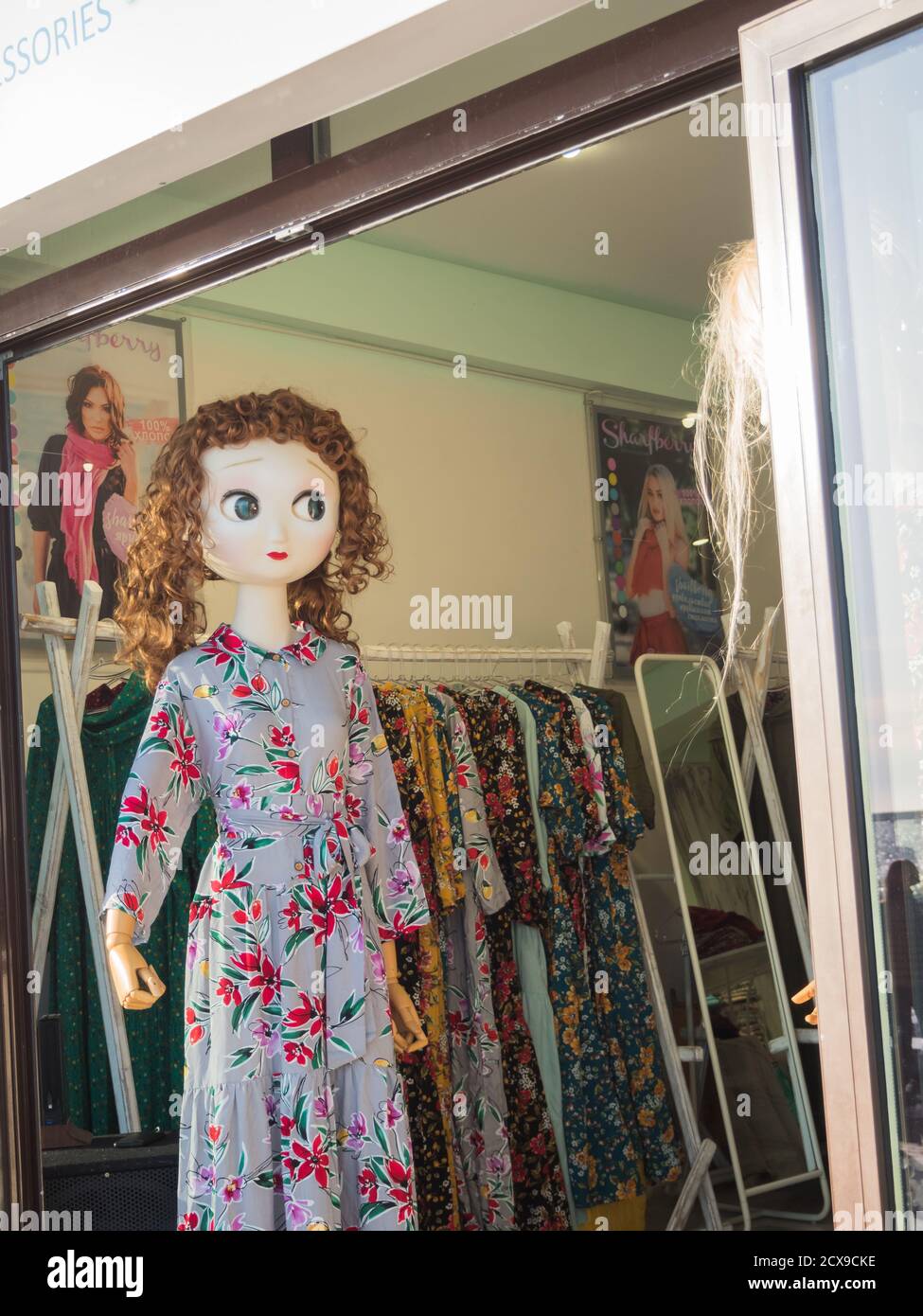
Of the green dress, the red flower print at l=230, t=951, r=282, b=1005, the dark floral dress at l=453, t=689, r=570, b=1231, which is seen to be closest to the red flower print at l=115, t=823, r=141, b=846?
the red flower print at l=230, t=951, r=282, b=1005

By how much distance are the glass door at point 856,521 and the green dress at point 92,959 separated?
222cm

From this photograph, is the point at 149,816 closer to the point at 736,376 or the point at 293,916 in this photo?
the point at 293,916

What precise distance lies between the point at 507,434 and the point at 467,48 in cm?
257

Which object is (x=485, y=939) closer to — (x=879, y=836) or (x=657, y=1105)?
(x=657, y=1105)

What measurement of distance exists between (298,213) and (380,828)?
1201 mm

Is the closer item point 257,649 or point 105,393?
point 257,649

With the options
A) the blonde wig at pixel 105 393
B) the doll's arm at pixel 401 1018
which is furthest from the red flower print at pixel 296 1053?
the blonde wig at pixel 105 393

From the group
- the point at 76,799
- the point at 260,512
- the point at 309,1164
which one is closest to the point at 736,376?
the point at 260,512

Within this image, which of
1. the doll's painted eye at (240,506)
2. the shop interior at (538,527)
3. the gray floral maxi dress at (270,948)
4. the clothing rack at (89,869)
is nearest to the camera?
the gray floral maxi dress at (270,948)

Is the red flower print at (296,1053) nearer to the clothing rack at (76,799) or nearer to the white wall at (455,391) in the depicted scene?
the clothing rack at (76,799)

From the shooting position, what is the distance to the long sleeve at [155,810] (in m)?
2.64

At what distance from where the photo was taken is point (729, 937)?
4156 millimetres

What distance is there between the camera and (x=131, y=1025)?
3646 millimetres

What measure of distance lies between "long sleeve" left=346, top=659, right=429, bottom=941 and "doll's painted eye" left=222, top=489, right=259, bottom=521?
389mm
